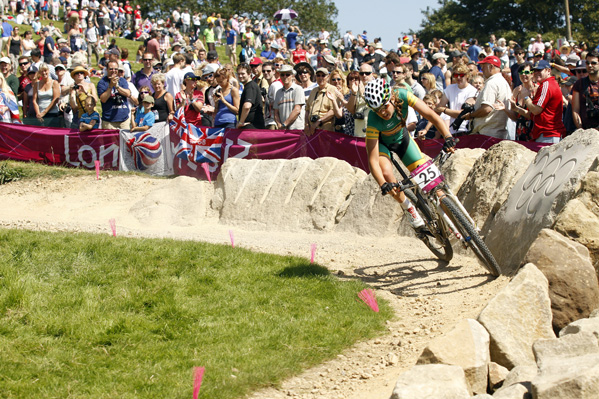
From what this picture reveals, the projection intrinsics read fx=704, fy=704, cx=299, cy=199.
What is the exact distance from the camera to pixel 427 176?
8188 millimetres

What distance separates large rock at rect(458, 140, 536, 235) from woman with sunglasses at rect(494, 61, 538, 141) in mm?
1491

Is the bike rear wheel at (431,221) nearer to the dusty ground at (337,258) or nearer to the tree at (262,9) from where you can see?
the dusty ground at (337,258)

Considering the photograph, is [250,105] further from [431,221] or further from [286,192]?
[431,221]

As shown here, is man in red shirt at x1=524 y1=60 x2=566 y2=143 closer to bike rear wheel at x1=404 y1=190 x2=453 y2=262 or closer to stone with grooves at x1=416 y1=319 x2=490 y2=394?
bike rear wheel at x1=404 y1=190 x2=453 y2=262

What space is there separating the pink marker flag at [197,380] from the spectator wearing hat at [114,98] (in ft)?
32.6

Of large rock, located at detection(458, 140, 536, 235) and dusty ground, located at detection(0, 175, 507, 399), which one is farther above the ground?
large rock, located at detection(458, 140, 536, 235)

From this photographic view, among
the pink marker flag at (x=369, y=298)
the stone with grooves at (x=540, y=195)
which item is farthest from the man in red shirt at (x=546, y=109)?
the pink marker flag at (x=369, y=298)

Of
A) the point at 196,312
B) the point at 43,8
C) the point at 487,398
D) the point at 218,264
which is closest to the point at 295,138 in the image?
the point at 218,264

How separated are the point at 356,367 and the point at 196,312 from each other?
197cm

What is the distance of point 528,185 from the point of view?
343 inches

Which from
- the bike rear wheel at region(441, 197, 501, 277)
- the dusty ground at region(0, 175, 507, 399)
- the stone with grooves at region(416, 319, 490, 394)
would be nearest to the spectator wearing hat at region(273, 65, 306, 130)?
the dusty ground at region(0, 175, 507, 399)

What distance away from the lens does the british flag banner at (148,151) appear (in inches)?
582

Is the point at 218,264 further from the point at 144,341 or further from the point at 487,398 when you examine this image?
the point at 487,398

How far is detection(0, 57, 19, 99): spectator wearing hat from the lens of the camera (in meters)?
17.4
